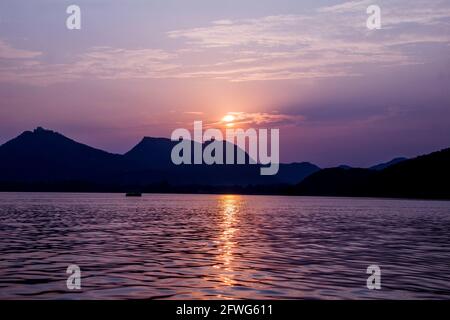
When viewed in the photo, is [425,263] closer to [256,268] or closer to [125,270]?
[256,268]

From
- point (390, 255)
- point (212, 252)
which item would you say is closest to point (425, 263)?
point (390, 255)

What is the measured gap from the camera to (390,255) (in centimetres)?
4538

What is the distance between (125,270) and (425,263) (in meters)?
21.4

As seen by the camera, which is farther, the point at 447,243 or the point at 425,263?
the point at 447,243
